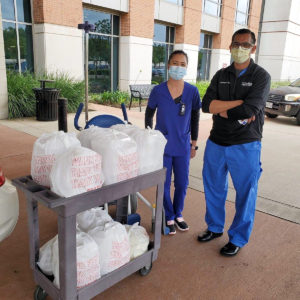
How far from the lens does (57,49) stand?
12.9 m

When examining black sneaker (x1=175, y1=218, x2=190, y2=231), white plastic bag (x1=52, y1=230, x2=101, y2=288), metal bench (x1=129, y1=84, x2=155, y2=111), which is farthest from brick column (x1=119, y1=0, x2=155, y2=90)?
white plastic bag (x1=52, y1=230, x2=101, y2=288)

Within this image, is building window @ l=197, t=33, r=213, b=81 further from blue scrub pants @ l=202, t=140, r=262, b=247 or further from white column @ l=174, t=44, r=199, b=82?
blue scrub pants @ l=202, t=140, r=262, b=247

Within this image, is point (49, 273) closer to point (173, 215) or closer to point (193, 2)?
point (173, 215)

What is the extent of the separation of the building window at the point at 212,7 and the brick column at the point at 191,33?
1.18 meters

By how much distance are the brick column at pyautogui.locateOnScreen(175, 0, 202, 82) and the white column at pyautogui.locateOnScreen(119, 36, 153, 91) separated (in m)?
3.03

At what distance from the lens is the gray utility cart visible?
76.5 inches

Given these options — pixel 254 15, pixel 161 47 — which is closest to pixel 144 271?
pixel 161 47

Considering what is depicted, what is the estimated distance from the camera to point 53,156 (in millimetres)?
2143

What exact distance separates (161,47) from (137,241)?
17.4 meters

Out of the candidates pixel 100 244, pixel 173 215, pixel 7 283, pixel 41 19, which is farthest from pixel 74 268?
pixel 41 19

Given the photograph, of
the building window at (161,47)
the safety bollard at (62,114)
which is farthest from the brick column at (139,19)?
the safety bollard at (62,114)

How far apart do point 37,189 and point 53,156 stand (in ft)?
0.80

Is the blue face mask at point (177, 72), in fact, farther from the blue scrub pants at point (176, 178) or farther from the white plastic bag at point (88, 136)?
the white plastic bag at point (88, 136)

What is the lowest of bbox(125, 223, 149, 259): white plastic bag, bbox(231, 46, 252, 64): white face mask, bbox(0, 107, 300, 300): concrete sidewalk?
bbox(0, 107, 300, 300): concrete sidewalk
